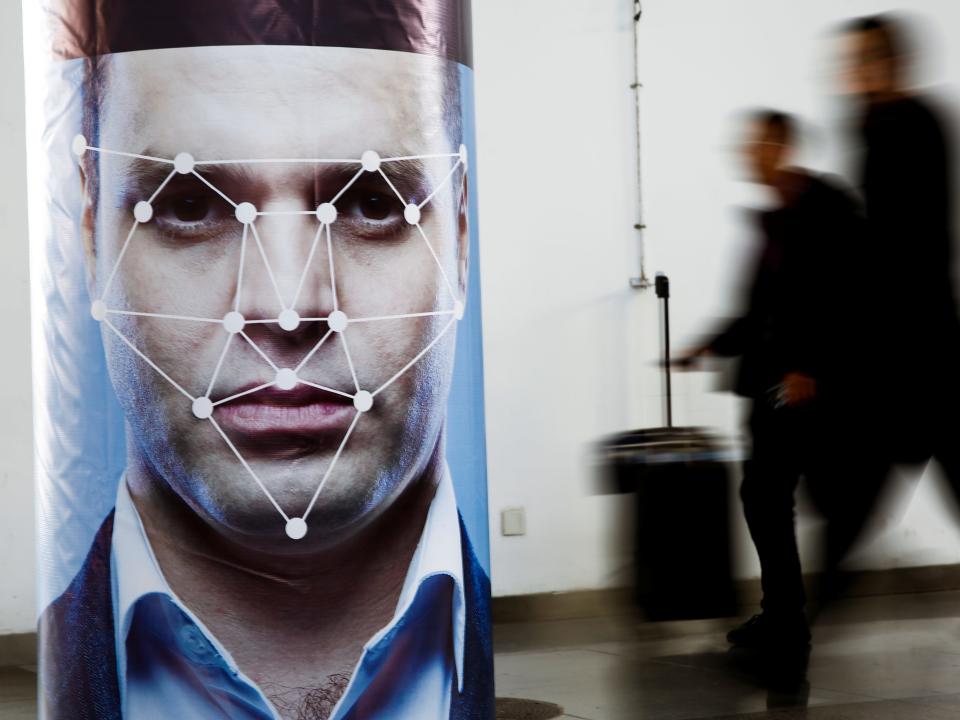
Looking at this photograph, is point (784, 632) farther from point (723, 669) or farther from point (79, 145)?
point (79, 145)

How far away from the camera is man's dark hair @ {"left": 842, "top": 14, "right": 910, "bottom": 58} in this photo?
169 inches

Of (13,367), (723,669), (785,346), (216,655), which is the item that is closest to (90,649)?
(216,655)

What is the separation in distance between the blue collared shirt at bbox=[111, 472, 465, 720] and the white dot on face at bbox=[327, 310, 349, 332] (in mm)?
440

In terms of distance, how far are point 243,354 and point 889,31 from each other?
2263 millimetres

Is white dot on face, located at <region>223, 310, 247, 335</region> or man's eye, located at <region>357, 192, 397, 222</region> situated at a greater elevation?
man's eye, located at <region>357, 192, 397, 222</region>

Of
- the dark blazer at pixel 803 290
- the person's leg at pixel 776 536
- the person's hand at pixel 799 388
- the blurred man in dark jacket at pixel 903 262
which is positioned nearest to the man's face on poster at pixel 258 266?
the blurred man in dark jacket at pixel 903 262

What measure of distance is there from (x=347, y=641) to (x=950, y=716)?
255 centimetres

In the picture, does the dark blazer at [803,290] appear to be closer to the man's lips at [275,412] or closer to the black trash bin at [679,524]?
the black trash bin at [679,524]

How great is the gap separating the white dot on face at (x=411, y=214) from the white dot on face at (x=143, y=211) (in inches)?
20.6

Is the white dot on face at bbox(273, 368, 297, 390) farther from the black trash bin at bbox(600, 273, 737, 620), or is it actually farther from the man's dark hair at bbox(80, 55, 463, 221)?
the black trash bin at bbox(600, 273, 737, 620)

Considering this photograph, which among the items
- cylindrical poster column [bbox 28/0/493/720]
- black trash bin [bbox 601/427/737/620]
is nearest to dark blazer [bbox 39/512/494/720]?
cylindrical poster column [bbox 28/0/493/720]

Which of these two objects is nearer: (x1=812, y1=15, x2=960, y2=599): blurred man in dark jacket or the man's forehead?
the man's forehead

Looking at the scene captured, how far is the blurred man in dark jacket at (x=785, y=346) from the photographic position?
469 centimetres

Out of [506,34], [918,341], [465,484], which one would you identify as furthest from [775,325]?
[506,34]
